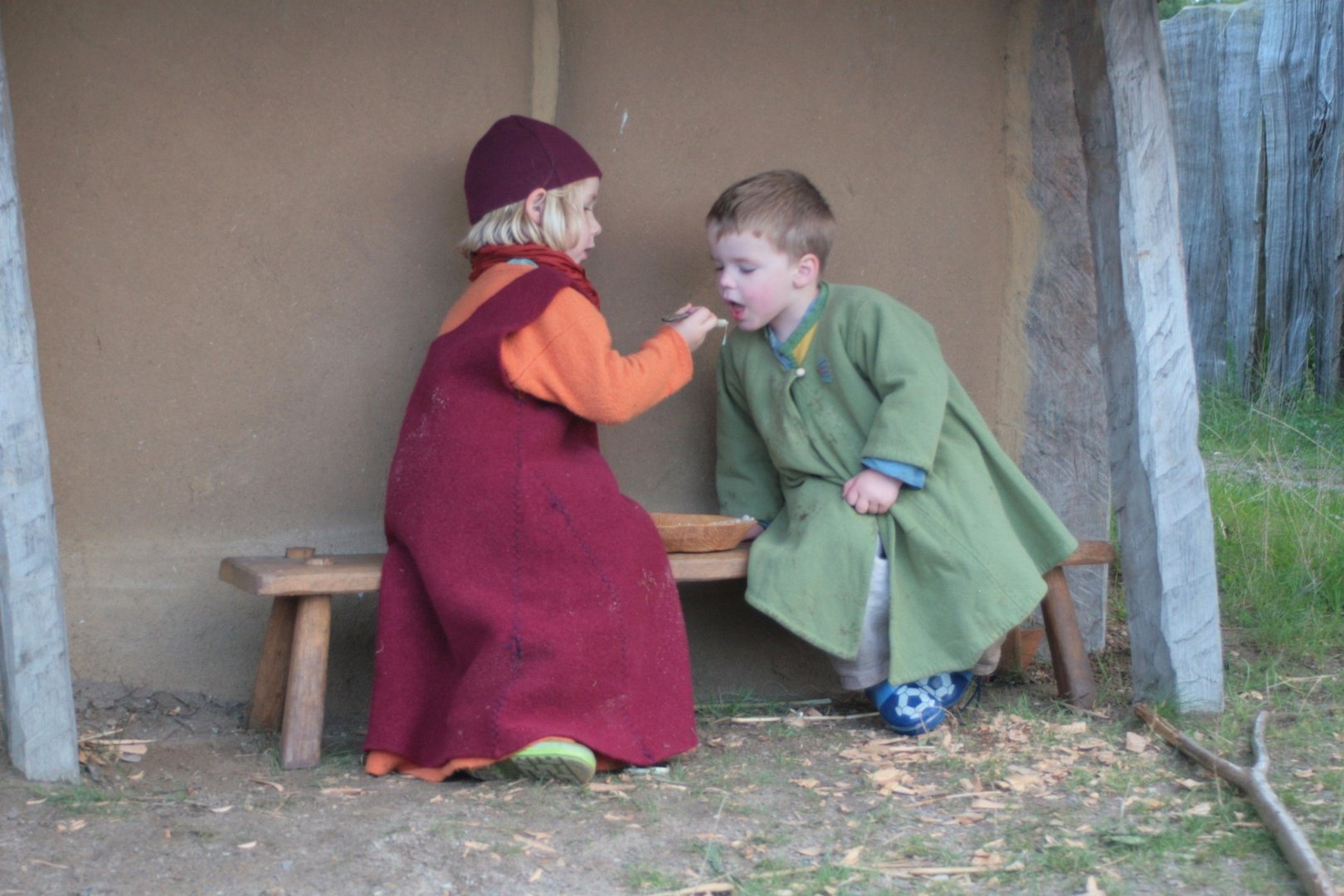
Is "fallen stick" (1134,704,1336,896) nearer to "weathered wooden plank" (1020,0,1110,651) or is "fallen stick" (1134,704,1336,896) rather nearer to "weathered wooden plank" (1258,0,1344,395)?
→ "weathered wooden plank" (1020,0,1110,651)

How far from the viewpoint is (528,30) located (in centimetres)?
356

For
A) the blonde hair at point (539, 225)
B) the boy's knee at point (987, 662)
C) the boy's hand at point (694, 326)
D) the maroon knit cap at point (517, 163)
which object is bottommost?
the boy's knee at point (987, 662)

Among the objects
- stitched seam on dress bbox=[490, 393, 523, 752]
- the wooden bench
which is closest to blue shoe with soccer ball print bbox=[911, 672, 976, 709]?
the wooden bench

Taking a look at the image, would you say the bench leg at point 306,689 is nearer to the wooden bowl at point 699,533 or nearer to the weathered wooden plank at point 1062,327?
the wooden bowl at point 699,533

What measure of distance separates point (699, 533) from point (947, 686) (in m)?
0.73

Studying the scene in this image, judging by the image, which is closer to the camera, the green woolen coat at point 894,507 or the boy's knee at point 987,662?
the green woolen coat at point 894,507

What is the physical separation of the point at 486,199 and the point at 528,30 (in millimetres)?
577

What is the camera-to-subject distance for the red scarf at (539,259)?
323 cm

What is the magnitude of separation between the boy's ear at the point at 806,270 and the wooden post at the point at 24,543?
1.72 metres

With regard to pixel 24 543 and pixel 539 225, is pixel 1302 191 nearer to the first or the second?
pixel 539 225

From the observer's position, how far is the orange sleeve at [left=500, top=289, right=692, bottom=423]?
10.1 feet

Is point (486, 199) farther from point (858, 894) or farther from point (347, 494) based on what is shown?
point (858, 894)

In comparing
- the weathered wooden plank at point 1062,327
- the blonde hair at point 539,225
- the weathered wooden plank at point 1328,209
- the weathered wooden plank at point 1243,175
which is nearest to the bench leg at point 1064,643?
the weathered wooden plank at point 1062,327

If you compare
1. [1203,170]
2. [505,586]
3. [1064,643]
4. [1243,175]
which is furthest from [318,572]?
[1203,170]
